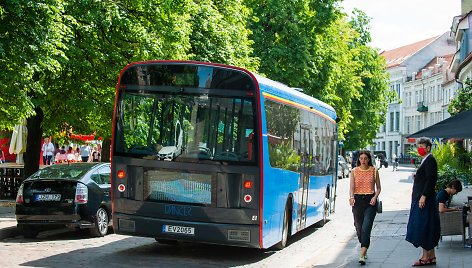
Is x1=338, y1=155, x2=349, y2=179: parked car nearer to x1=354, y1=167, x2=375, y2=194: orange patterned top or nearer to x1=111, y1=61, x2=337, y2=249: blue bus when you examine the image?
x1=111, y1=61, x2=337, y2=249: blue bus

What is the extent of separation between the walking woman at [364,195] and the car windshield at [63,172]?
5897 mm

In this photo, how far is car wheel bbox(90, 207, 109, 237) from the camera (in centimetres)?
1664

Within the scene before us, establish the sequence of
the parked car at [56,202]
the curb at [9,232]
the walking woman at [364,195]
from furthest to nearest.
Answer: the curb at [9,232], the parked car at [56,202], the walking woman at [364,195]

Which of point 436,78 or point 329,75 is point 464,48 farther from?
point 436,78

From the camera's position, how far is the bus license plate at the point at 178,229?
13336 millimetres

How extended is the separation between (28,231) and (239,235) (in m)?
5.25

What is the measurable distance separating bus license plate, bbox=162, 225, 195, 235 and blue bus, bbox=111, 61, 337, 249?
2 centimetres

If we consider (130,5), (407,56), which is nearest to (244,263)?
(130,5)

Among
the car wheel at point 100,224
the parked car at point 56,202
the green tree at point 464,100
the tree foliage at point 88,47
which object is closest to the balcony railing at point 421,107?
the green tree at point 464,100

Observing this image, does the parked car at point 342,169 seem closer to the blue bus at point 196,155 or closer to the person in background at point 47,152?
the person in background at point 47,152

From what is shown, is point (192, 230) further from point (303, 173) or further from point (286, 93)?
point (303, 173)

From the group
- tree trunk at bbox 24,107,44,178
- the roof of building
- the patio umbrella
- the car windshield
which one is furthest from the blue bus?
the roof of building

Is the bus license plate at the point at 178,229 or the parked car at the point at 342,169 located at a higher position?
the parked car at the point at 342,169

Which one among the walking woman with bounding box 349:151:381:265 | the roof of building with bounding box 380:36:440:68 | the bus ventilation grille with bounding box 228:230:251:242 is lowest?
the bus ventilation grille with bounding box 228:230:251:242
